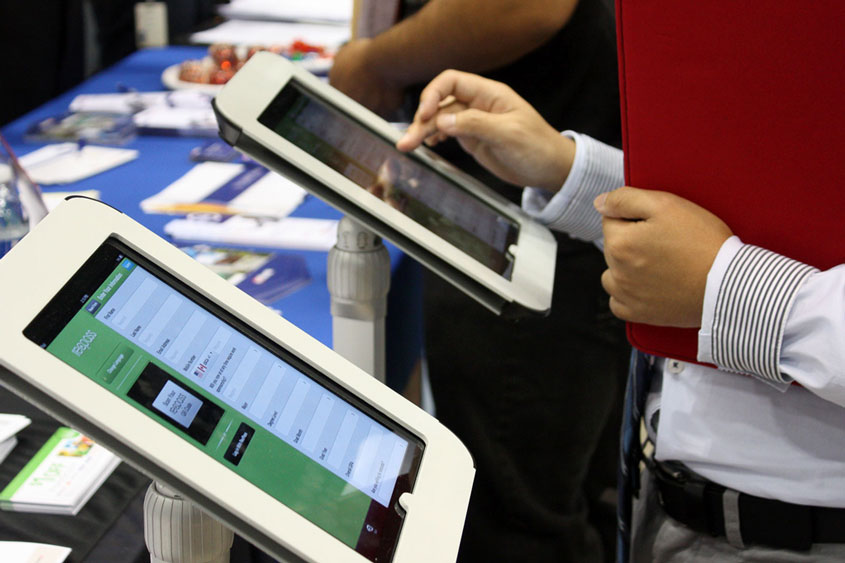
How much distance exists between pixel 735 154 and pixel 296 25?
3.10m

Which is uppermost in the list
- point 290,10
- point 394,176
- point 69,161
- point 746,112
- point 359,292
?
point 746,112

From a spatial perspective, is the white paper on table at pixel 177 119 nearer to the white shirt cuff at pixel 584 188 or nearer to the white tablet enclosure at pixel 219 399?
the white shirt cuff at pixel 584 188

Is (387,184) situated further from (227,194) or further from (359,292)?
(227,194)

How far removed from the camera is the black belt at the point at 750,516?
784 millimetres

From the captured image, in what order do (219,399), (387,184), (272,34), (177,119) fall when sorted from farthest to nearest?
1. (272,34)
2. (177,119)
3. (387,184)
4. (219,399)

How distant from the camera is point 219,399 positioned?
1.63ft

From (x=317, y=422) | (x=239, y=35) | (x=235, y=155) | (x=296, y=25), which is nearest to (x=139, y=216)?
(x=235, y=155)

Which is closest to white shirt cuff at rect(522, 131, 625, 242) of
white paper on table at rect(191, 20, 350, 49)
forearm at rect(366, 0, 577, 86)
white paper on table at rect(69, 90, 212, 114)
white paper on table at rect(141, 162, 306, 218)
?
forearm at rect(366, 0, 577, 86)

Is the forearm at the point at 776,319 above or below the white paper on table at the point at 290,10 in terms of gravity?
above

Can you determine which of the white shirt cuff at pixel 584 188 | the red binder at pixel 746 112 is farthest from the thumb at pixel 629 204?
the white shirt cuff at pixel 584 188

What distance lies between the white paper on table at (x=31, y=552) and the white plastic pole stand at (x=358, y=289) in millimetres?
375

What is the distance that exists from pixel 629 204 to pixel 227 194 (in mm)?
1008

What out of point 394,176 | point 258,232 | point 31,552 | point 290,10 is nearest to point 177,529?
point 31,552

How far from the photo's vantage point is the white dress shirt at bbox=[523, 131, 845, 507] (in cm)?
68
